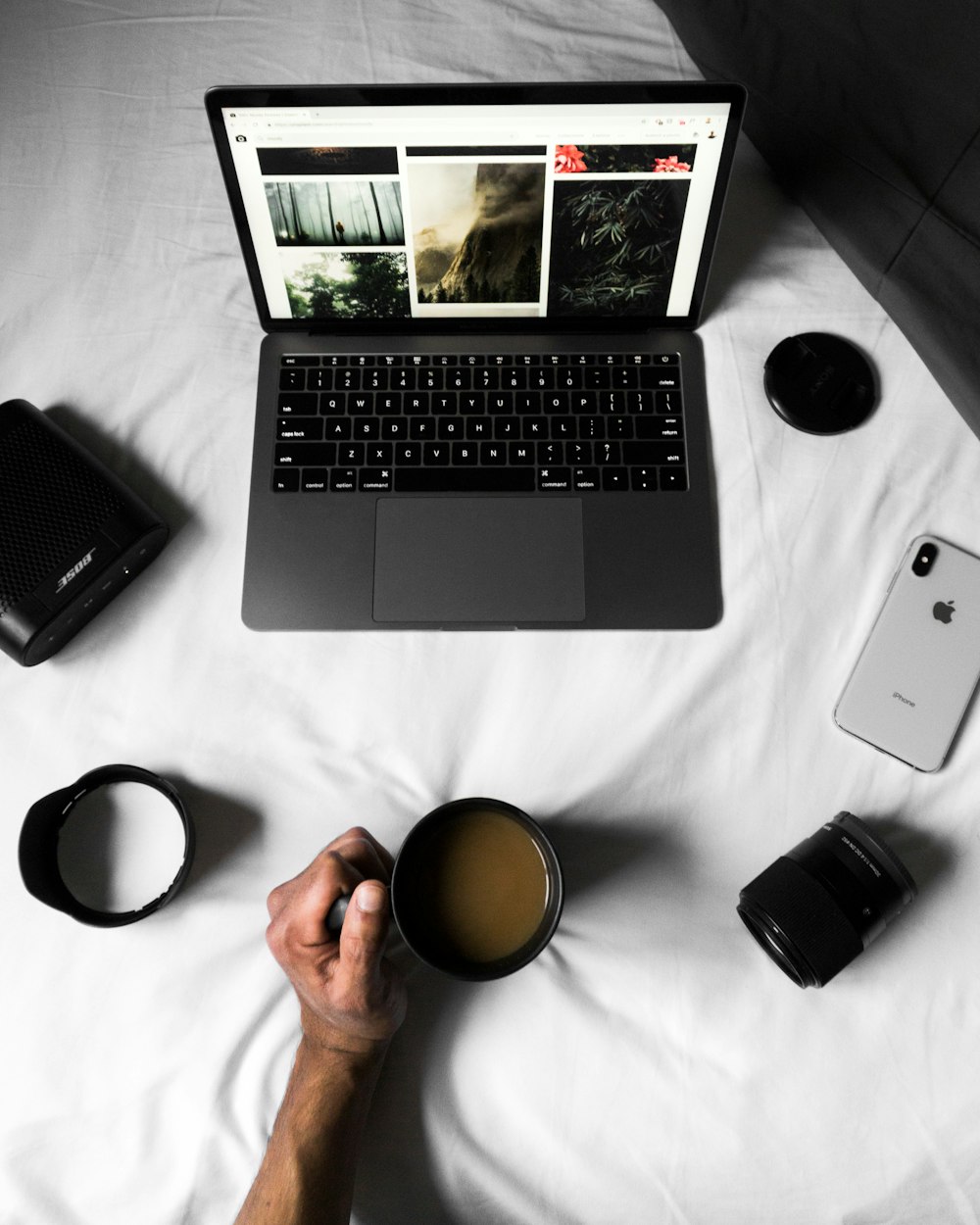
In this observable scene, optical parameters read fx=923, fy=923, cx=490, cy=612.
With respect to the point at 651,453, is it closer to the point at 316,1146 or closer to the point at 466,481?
the point at 466,481

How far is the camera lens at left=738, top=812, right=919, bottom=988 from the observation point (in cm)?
61

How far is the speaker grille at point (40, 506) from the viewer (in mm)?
672

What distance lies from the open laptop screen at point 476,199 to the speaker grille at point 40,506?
7.8 inches

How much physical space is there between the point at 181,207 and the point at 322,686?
47 cm

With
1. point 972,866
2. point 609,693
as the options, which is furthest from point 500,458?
point 972,866

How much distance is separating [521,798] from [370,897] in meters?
0.15

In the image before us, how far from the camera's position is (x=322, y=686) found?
2.33 feet

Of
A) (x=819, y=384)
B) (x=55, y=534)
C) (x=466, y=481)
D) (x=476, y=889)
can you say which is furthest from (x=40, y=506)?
(x=819, y=384)

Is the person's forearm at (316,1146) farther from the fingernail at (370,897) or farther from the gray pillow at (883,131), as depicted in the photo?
the gray pillow at (883,131)

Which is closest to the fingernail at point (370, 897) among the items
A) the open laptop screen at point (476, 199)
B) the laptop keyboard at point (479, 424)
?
the laptop keyboard at point (479, 424)

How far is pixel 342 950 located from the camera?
596 mm

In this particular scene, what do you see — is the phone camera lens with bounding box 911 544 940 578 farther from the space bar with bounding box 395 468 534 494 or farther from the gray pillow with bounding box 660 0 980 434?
the space bar with bounding box 395 468 534 494

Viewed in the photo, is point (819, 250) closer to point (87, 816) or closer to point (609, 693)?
point (609, 693)

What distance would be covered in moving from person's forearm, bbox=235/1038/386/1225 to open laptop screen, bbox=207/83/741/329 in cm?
56
